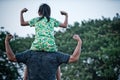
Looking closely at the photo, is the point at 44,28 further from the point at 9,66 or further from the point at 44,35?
the point at 9,66

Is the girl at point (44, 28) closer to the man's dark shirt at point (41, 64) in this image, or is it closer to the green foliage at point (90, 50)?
the man's dark shirt at point (41, 64)

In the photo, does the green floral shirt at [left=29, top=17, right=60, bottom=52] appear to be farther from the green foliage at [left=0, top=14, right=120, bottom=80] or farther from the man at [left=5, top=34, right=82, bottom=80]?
the green foliage at [left=0, top=14, right=120, bottom=80]

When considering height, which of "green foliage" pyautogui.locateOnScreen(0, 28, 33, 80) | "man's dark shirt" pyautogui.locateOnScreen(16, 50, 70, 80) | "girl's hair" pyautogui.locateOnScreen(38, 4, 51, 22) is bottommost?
"green foliage" pyautogui.locateOnScreen(0, 28, 33, 80)

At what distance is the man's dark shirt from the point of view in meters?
2.61

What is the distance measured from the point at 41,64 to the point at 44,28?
39cm

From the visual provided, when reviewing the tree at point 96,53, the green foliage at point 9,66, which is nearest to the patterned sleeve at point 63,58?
the tree at point 96,53

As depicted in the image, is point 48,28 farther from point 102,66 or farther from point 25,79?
point 102,66

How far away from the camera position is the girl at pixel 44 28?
8.71 feet

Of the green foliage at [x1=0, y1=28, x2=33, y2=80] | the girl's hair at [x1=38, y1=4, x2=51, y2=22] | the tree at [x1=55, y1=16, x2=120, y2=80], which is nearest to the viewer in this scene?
the girl's hair at [x1=38, y1=4, x2=51, y2=22]

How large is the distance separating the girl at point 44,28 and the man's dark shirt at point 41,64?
76 mm

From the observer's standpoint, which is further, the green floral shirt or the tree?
the tree

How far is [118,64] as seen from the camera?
67.6 ft

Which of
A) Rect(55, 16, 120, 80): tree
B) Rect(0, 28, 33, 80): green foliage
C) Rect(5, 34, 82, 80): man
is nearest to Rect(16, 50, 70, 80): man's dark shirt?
Rect(5, 34, 82, 80): man

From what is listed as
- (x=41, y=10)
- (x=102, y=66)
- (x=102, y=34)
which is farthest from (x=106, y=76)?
(x=41, y=10)
